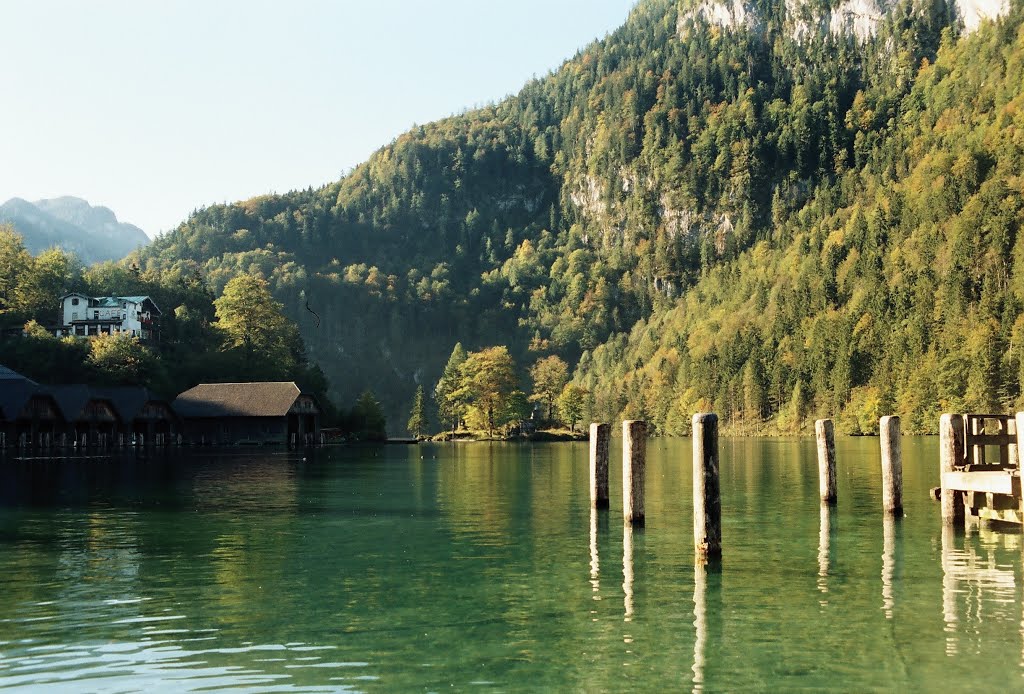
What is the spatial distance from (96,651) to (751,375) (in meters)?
174

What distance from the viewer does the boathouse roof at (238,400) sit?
117 meters

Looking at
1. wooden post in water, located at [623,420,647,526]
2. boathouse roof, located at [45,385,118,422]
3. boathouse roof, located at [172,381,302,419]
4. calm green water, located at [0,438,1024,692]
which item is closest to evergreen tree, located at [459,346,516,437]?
Answer: boathouse roof, located at [172,381,302,419]

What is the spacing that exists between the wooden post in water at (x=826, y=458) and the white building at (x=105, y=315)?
4562 inches

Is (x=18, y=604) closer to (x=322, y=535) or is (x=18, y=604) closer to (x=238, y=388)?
(x=322, y=535)

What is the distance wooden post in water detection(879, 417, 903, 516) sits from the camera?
105ft

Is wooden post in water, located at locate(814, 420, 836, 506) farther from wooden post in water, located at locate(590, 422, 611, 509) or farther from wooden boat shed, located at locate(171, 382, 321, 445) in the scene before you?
wooden boat shed, located at locate(171, 382, 321, 445)

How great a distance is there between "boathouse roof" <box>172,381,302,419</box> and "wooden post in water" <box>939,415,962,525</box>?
301 ft

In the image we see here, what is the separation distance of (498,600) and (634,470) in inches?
466

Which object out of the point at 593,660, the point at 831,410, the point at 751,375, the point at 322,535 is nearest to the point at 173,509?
the point at 322,535

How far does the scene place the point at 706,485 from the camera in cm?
2291

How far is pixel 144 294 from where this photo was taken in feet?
516

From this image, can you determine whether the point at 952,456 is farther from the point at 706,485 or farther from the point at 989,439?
the point at 706,485

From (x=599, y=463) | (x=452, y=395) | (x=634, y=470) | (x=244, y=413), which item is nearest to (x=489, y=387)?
(x=452, y=395)

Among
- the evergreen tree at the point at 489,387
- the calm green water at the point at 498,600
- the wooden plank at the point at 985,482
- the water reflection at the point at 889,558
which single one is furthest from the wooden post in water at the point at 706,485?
the evergreen tree at the point at 489,387
